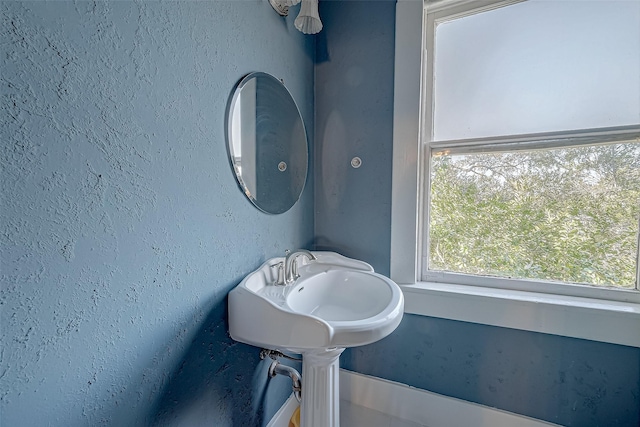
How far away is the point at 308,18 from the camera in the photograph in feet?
3.63

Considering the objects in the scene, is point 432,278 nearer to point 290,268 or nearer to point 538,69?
point 290,268

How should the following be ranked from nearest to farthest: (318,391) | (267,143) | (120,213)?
(120,213)
(318,391)
(267,143)

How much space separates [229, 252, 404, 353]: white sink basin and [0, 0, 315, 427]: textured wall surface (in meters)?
0.09

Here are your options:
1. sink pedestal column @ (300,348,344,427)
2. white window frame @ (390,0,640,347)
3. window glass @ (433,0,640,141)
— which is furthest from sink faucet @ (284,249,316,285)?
window glass @ (433,0,640,141)

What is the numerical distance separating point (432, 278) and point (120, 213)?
48.7 inches

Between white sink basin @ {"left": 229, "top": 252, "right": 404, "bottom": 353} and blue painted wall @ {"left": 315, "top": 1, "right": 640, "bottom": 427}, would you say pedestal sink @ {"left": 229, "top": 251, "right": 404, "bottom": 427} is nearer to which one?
white sink basin @ {"left": 229, "top": 252, "right": 404, "bottom": 353}

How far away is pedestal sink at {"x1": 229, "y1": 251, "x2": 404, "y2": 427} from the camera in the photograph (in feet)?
2.31

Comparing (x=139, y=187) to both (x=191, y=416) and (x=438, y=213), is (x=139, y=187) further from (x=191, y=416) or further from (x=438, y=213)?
(x=438, y=213)

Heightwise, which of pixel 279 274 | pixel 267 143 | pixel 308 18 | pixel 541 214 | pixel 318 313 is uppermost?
pixel 308 18

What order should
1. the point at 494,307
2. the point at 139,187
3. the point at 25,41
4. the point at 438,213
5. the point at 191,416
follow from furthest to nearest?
the point at 438,213
the point at 494,307
the point at 191,416
the point at 139,187
the point at 25,41

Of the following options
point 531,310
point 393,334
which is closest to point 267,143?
point 393,334

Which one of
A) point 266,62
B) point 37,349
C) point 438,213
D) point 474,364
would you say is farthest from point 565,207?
point 37,349

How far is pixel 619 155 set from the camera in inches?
39.9

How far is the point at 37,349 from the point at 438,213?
133 centimetres
